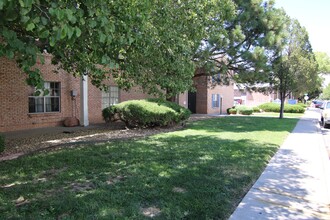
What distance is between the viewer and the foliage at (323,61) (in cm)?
6406

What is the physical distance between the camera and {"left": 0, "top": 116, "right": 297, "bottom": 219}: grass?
406 cm

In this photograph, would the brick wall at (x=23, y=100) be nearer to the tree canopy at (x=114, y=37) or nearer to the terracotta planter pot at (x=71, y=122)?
the terracotta planter pot at (x=71, y=122)

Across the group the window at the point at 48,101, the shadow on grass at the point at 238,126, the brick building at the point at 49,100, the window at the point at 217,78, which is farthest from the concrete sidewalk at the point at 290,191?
the window at the point at 217,78

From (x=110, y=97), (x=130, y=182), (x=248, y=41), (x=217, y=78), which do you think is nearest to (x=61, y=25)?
(x=130, y=182)

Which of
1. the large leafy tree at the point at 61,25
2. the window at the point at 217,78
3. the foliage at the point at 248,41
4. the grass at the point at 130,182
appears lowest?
the grass at the point at 130,182

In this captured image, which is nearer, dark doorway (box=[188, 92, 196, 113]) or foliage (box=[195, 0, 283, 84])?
foliage (box=[195, 0, 283, 84])

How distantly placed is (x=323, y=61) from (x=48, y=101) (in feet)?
216

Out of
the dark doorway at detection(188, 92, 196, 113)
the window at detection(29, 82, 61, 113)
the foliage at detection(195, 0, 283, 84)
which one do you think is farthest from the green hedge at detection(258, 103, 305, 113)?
the window at detection(29, 82, 61, 113)

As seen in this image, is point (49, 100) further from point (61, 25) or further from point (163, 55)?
point (61, 25)

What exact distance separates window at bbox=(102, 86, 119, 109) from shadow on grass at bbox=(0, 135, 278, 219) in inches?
364

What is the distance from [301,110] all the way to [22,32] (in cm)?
3525

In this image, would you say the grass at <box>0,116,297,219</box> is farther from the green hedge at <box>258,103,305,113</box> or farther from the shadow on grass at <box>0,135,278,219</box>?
the green hedge at <box>258,103,305,113</box>

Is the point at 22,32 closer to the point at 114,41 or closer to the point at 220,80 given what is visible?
the point at 114,41

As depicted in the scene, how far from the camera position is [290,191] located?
530 cm
